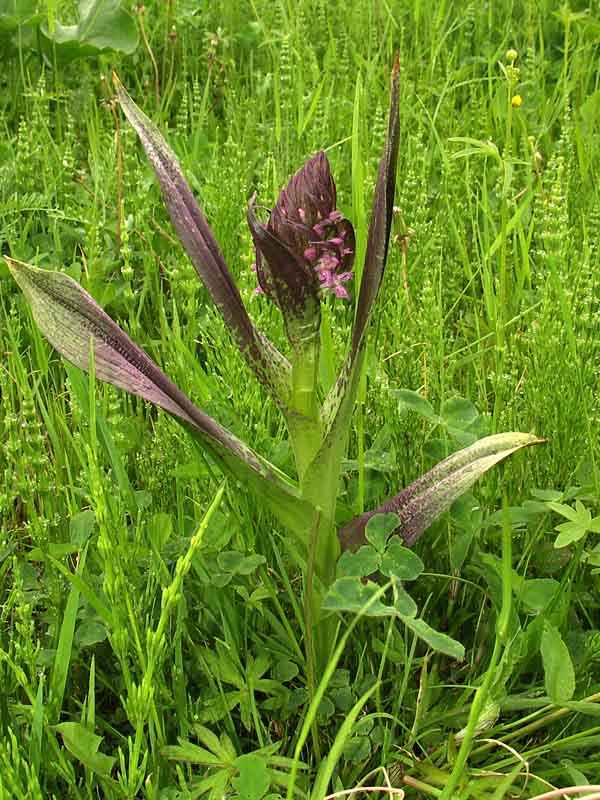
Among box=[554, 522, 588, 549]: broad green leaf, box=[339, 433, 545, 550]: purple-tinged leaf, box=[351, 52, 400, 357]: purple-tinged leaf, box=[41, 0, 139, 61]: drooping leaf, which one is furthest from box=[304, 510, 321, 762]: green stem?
box=[41, 0, 139, 61]: drooping leaf

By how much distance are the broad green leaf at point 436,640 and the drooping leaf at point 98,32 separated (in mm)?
2439

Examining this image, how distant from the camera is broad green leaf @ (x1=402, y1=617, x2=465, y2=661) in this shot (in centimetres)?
115

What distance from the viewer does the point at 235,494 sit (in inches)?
59.0

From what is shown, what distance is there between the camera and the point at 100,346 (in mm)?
1367

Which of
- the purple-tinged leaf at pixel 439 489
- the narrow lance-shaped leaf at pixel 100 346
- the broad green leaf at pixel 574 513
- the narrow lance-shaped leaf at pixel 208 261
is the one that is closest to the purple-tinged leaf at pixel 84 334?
the narrow lance-shaped leaf at pixel 100 346

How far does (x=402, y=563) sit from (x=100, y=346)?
0.50 meters

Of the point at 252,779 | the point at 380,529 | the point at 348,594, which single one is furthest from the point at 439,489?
the point at 252,779

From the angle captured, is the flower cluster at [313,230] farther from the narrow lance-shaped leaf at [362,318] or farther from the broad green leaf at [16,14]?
the broad green leaf at [16,14]

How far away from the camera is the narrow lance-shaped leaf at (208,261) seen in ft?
4.43

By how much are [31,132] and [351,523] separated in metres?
1.65

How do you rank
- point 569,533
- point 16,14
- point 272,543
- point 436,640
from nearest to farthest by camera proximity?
1. point 436,640
2. point 569,533
3. point 272,543
4. point 16,14

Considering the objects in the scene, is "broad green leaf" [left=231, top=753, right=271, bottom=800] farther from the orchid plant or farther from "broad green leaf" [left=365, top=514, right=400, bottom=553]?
"broad green leaf" [left=365, top=514, right=400, bottom=553]

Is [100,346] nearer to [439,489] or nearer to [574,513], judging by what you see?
[439,489]

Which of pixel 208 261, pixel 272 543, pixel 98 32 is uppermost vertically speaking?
pixel 98 32
